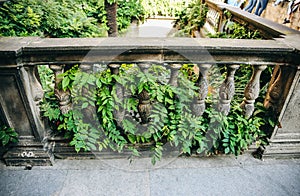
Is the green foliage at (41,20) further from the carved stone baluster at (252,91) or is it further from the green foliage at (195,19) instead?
the green foliage at (195,19)

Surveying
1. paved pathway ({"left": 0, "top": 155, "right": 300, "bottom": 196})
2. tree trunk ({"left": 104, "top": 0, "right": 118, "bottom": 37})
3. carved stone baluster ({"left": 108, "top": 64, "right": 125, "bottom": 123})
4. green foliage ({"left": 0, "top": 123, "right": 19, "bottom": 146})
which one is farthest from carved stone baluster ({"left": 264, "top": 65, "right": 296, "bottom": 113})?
tree trunk ({"left": 104, "top": 0, "right": 118, "bottom": 37})

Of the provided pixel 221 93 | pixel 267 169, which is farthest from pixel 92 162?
pixel 267 169

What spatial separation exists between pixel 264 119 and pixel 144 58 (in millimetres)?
1398

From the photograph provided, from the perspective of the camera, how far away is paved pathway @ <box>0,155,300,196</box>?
1.83 meters

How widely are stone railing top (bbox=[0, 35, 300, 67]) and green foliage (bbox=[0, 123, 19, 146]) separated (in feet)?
2.18

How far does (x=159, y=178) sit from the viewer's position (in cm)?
195

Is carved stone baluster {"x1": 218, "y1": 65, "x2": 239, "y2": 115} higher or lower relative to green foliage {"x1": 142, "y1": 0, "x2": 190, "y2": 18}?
higher

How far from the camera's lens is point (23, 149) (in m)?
1.99

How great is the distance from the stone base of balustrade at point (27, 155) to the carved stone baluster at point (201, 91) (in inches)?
59.9

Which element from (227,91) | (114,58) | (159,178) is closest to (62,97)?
(114,58)

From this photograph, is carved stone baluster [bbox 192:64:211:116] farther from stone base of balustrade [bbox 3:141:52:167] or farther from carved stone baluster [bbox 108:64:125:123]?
stone base of balustrade [bbox 3:141:52:167]

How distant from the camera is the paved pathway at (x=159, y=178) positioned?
1.83 meters

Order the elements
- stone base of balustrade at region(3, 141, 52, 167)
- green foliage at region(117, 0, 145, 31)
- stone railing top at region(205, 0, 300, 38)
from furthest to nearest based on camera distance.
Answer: green foliage at region(117, 0, 145, 31) < stone railing top at region(205, 0, 300, 38) < stone base of balustrade at region(3, 141, 52, 167)

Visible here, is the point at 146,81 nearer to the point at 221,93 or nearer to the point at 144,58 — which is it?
the point at 144,58
